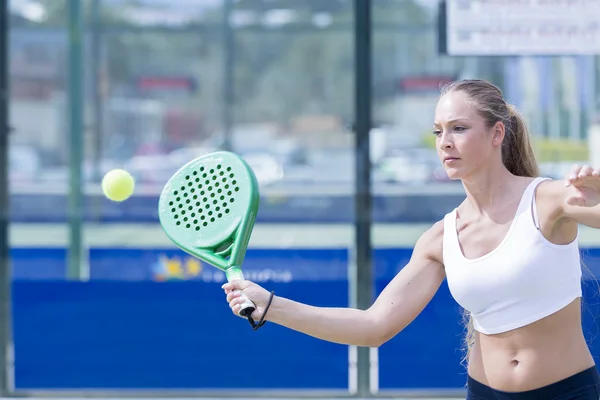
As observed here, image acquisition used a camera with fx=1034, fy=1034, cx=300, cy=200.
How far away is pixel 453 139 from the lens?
93.9 inches

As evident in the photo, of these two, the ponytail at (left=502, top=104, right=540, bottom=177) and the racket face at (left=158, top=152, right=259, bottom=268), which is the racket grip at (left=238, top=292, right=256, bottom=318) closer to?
the racket face at (left=158, top=152, right=259, bottom=268)

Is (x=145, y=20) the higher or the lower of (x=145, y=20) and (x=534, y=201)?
the higher

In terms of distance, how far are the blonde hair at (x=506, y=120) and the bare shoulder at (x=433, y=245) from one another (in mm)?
236

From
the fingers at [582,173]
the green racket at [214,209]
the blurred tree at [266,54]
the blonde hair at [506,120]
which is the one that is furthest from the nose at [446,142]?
the blurred tree at [266,54]

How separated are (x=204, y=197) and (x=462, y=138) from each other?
24.6 inches

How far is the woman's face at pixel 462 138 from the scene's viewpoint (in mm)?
2383

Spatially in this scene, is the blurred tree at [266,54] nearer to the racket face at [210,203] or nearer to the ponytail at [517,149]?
the ponytail at [517,149]

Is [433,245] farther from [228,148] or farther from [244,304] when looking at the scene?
[228,148]

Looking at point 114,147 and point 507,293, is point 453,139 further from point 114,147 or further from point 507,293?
point 114,147

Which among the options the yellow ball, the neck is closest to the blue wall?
the yellow ball

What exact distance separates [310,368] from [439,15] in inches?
72.3

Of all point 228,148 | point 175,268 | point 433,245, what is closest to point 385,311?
point 433,245

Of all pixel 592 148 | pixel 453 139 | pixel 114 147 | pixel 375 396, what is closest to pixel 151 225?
pixel 114 147

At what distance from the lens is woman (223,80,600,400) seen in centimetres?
228
